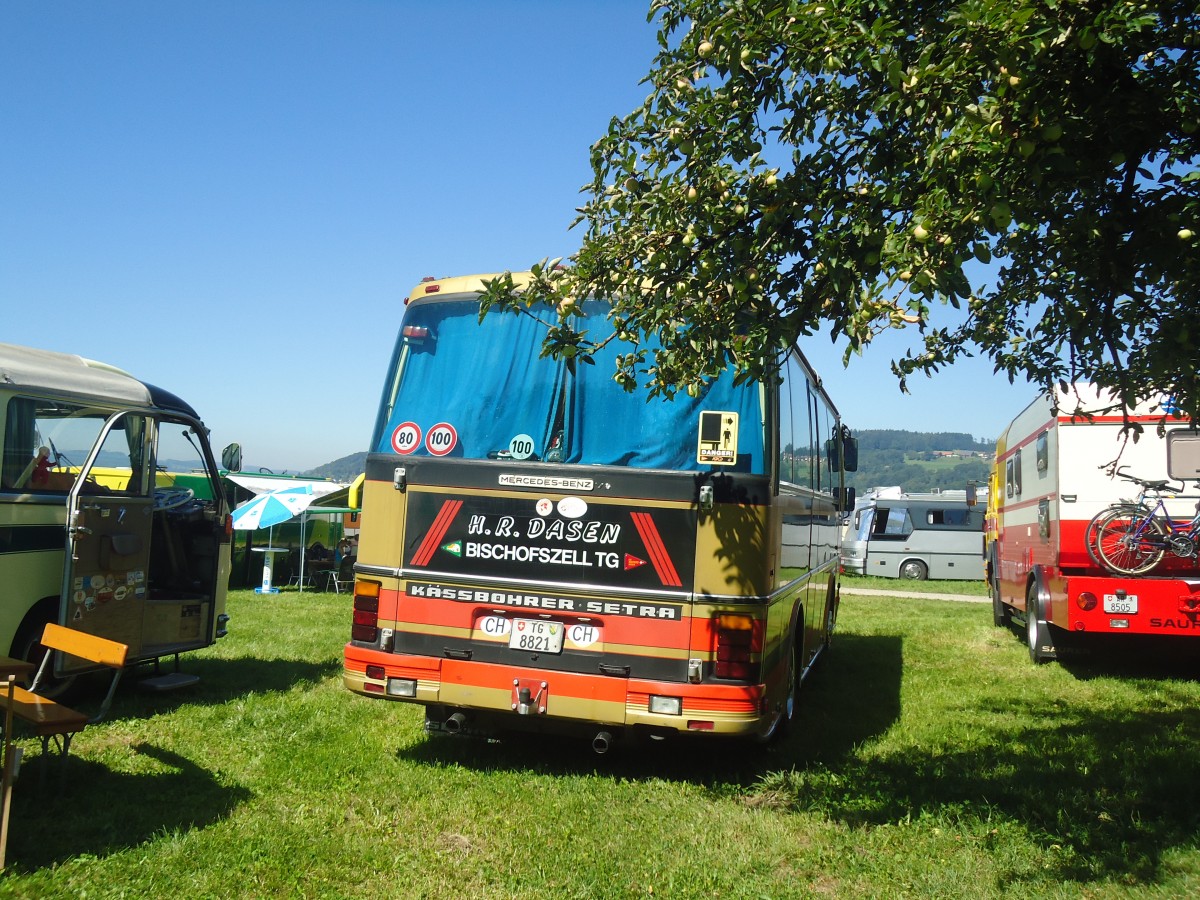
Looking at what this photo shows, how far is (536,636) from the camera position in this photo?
6.12 metres

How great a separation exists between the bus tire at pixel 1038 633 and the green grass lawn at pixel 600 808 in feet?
7.83

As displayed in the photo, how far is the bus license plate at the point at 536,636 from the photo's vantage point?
20.0 feet

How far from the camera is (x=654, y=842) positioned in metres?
5.20

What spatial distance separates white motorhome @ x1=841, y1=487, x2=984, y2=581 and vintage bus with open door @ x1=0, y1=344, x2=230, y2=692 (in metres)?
22.3

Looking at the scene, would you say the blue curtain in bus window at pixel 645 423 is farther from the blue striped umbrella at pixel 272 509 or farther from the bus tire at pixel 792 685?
the blue striped umbrella at pixel 272 509

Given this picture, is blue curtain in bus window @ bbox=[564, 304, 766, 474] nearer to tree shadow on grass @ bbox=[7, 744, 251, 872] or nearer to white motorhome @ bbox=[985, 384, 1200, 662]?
tree shadow on grass @ bbox=[7, 744, 251, 872]

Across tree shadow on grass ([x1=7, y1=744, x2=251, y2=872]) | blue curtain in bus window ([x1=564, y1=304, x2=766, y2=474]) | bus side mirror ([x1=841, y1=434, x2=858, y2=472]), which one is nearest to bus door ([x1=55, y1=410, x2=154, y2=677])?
tree shadow on grass ([x1=7, y1=744, x2=251, y2=872])

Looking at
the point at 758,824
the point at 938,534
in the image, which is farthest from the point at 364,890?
the point at 938,534

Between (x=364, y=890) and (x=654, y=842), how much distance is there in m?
1.52

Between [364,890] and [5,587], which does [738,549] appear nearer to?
[364,890]

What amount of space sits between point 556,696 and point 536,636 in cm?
38

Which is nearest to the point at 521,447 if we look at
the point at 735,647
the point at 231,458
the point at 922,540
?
the point at 735,647

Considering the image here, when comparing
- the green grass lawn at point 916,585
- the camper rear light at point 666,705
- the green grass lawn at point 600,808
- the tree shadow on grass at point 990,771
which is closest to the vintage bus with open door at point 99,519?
the green grass lawn at point 600,808

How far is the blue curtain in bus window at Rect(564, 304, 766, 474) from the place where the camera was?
6.14 metres
